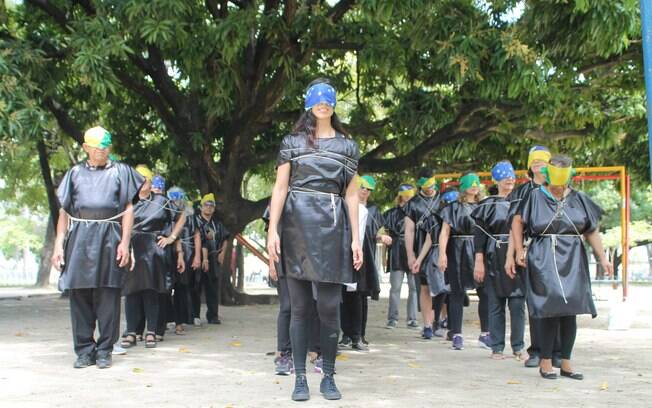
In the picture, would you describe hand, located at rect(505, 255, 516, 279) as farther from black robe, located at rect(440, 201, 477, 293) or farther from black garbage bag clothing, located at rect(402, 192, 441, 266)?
black garbage bag clothing, located at rect(402, 192, 441, 266)

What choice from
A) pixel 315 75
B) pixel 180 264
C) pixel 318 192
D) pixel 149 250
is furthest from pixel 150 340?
pixel 315 75

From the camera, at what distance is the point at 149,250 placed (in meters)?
9.38

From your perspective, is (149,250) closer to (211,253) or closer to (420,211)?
(420,211)

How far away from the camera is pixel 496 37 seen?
36.1 feet

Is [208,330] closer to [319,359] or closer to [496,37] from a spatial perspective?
[319,359]

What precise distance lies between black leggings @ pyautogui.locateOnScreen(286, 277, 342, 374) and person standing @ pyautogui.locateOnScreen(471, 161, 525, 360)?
9.12 feet

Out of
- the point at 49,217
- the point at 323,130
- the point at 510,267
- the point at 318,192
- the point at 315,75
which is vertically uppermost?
the point at 315,75

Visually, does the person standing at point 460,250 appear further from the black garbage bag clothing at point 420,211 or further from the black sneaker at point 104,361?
the black sneaker at point 104,361

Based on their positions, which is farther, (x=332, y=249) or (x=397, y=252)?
(x=397, y=252)

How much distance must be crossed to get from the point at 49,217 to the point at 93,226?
22.2 m

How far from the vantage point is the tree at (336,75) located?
10812 mm

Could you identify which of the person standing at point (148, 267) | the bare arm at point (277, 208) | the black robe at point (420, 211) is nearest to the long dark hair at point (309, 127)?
the bare arm at point (277, 208)

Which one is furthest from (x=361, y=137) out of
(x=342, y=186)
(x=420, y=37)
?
(x=342, y=186)

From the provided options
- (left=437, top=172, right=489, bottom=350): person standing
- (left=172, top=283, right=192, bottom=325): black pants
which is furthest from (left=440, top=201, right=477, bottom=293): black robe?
(left=172, top=283, right=192, bottom=325): black pants
